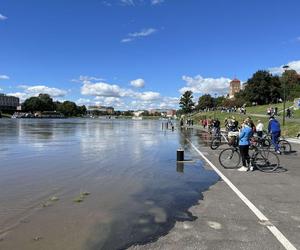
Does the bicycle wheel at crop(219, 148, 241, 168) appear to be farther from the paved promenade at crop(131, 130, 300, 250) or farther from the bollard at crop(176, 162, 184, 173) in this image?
the paved promenade at crop(131, 130, 300, 250)

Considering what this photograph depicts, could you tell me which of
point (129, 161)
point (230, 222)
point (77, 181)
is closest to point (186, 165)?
point (129, 161)

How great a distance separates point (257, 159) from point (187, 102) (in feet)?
570

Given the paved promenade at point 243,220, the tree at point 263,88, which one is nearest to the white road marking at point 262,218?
the paved promenade at point 243,220

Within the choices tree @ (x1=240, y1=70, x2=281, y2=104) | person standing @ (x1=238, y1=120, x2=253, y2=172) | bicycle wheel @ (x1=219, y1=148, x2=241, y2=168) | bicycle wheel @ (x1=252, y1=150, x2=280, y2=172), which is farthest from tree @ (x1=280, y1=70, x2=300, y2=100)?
person standing @ (x1=238, y1=120, x2=253, y2=172)

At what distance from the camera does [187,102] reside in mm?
186625

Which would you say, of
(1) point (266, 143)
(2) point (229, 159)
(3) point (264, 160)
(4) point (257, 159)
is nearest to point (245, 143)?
(4) point (257, 159)

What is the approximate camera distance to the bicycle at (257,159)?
13.6 metres

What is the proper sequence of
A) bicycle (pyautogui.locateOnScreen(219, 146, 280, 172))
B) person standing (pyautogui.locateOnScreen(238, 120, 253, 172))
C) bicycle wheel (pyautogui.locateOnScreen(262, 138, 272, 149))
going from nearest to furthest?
1. person standing (pyautogui.locateOnScreen(238, 120, 253, 172))
2. bicycle (pyautogui.locateOnScreen(219, 146, 280, 172))
3. bicycle wheel (pyautogui.locateOnScreen(262, 138, 272, 149))

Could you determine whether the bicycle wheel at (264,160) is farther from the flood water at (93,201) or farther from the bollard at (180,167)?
the bollard at (180,167)

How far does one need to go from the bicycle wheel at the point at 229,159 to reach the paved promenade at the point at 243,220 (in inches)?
121

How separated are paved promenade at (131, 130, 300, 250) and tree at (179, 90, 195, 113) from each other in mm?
175106

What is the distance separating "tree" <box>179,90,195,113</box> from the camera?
185 m

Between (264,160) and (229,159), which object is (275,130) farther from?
(229,159)

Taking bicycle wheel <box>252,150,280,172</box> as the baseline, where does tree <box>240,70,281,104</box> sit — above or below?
above
